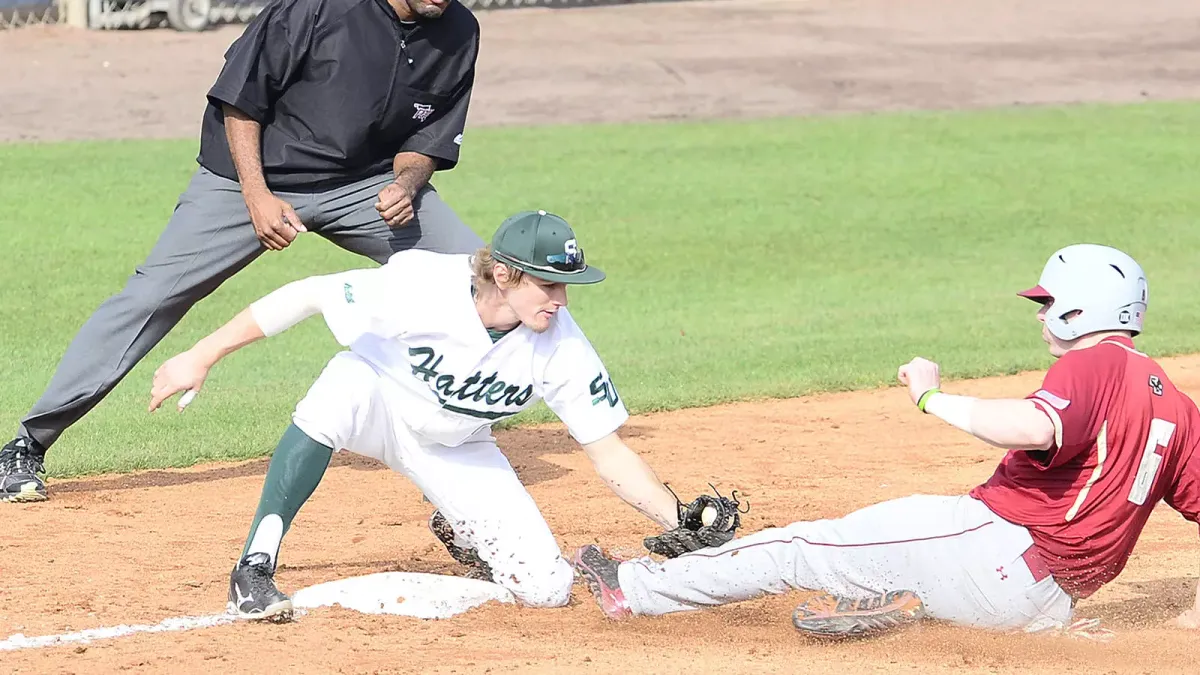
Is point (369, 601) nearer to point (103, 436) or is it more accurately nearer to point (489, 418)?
point (489, 418)

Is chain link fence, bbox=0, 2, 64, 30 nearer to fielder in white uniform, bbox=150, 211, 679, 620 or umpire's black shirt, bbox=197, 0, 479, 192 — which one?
umpire's black shirt, bbox=197, 0, 479, 192

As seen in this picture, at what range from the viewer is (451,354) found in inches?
217

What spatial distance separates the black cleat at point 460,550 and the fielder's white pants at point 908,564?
89 cm

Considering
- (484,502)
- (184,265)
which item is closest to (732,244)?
(184,265)

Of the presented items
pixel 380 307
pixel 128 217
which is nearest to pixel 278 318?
pixel 380 307

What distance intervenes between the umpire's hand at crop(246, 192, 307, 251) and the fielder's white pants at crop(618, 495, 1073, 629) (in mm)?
2346

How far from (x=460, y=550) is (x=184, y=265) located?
181cm

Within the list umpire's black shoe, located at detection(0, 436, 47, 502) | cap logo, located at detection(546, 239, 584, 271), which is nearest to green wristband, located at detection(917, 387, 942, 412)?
cap logo, located at detection(546, 239, 584, 271)

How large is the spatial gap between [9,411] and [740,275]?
20.3ft

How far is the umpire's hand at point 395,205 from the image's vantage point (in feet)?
23.1

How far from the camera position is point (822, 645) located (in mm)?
5395

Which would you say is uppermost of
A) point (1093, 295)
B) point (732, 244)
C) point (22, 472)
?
point (1093, 295)

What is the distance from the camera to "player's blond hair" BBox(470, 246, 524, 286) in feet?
17.7

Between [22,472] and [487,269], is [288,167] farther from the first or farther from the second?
[487,269]
